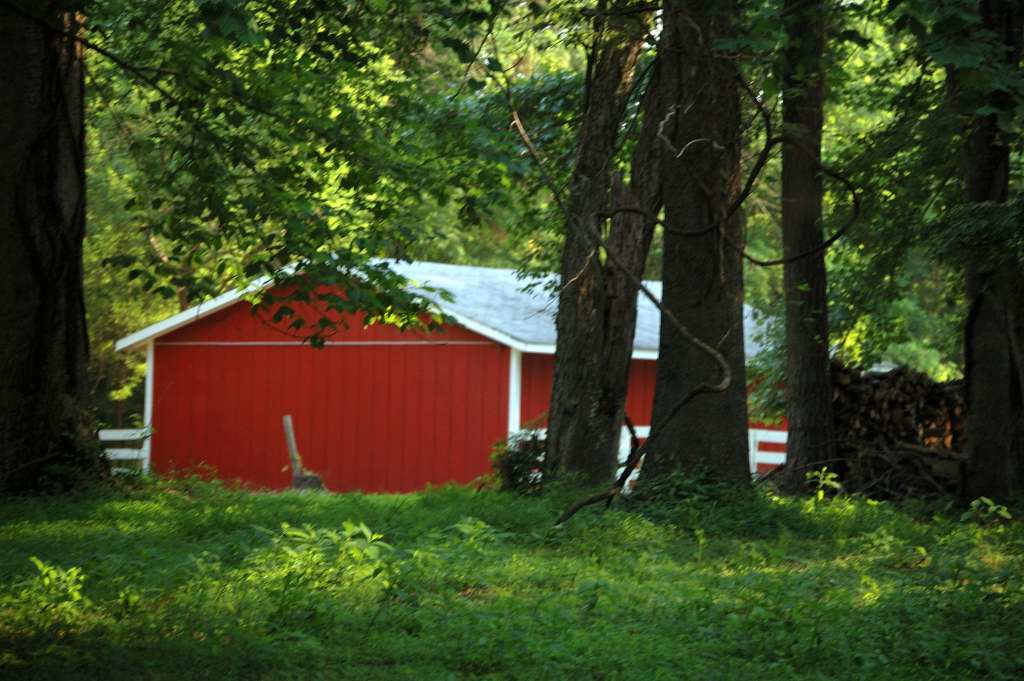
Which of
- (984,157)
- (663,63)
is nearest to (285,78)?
(663,63)

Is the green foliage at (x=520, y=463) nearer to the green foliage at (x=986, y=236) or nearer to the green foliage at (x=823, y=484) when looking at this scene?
the green foliage at (x=823, y=484)

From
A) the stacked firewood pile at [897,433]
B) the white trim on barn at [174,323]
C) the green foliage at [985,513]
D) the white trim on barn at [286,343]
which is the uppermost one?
the white trim on barn at [174,323]

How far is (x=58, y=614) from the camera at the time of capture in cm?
597

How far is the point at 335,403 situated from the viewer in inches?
974

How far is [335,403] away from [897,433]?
12071 millimetres

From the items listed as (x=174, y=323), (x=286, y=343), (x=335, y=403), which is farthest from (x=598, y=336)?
(x=174, y=323)

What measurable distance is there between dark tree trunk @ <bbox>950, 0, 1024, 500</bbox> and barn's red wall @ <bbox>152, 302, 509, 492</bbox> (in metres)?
11.6

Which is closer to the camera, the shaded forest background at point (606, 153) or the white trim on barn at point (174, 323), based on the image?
the shaded forest background at point (606, 153)

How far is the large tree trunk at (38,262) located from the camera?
10.4 metres

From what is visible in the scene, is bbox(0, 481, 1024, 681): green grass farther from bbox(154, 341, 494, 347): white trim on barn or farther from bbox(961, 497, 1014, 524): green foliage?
bbox(154, 341, 494, 347): white trim on barn

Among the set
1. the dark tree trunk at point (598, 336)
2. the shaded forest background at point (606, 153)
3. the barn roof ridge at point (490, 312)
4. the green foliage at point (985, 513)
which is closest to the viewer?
the shaded forest background at point (606, 153)

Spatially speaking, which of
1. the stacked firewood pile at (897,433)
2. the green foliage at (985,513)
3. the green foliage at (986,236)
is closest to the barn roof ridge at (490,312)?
the stacked firewood pile at (897,433)

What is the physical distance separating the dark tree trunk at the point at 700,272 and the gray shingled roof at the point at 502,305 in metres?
9.60

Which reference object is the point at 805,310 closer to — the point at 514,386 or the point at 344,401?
the point at 514,386
